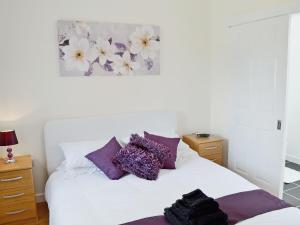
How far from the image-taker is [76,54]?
10.2 feet

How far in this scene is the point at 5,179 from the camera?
2.55 meters

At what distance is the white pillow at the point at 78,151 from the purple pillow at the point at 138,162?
361mm

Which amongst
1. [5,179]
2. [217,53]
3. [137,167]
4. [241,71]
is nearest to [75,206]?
[137,167]

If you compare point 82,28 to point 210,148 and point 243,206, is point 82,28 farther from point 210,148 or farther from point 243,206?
point 243,206

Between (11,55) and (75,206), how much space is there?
1.84 m

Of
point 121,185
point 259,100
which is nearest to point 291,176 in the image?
point 259,100

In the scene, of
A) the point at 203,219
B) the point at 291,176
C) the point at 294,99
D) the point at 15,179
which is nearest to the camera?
the point at 203,219

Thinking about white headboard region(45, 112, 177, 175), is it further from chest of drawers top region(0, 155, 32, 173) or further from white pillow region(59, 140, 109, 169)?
chest of drawers top region(0, 155, 32, 173)

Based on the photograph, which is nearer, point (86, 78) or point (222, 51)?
point (86, 78)

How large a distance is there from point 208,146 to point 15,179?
2.37 m

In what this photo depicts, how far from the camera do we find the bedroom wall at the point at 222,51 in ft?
10.8

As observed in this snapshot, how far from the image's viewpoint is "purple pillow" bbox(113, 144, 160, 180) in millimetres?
2594

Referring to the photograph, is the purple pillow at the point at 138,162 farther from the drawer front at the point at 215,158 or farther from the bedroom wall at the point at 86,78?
the drawer front at the point at 215,158

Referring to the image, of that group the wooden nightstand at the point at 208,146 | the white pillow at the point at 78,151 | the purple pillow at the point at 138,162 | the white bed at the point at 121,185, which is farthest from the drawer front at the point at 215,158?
the white pillow at the point at 78,151
